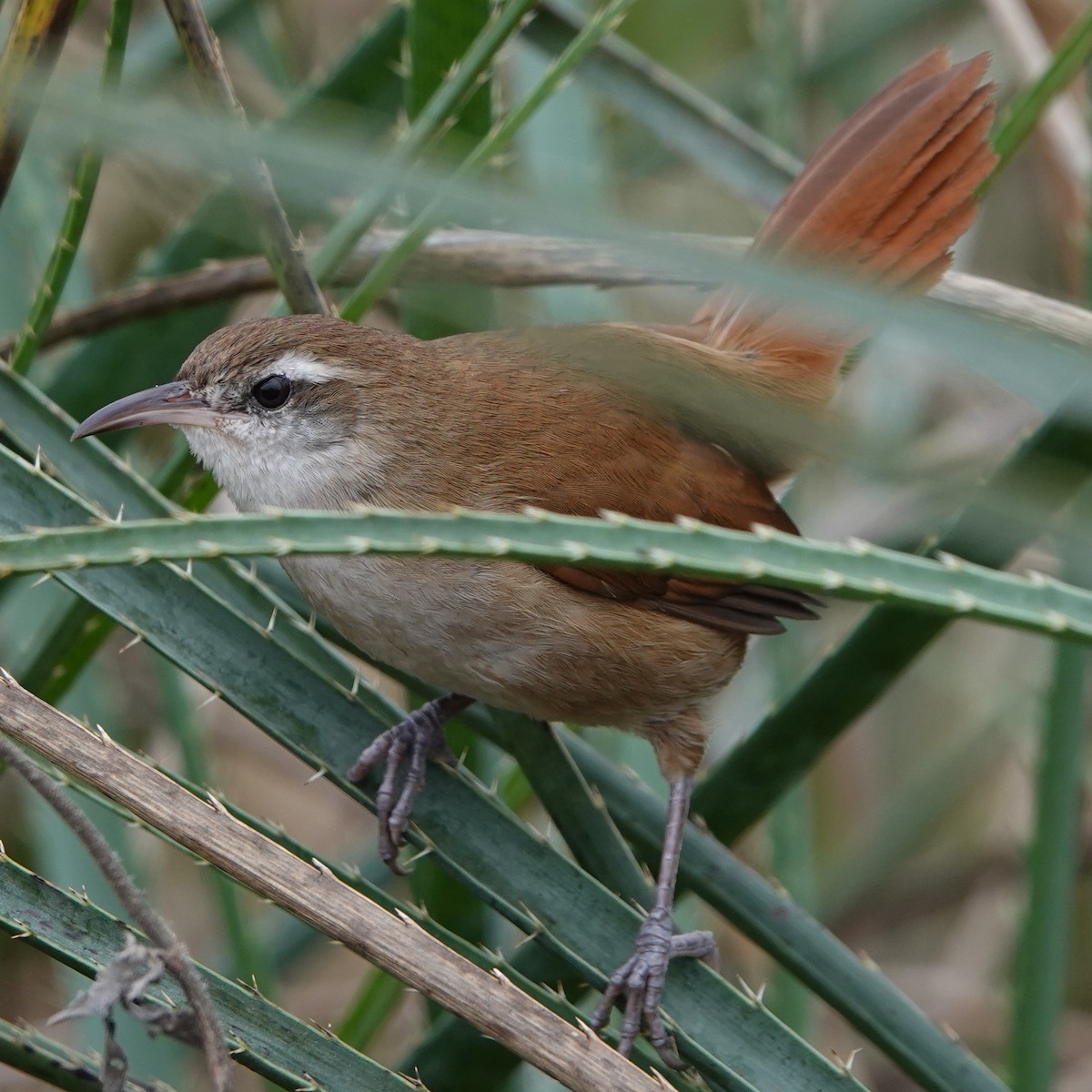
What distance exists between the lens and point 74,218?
1718 mm

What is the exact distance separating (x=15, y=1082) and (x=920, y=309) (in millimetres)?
3722

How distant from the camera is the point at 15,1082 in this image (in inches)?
150

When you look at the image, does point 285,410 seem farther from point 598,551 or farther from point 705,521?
point 598,551

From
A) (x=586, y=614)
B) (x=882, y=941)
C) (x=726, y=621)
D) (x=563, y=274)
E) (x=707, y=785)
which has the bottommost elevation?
(x=707, y=785)

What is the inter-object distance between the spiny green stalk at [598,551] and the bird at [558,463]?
29.8 inches

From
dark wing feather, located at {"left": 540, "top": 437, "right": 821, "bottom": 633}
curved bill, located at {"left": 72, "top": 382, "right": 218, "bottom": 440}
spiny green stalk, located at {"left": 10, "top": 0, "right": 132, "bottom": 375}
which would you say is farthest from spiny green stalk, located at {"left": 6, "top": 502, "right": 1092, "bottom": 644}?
dark wing feather, located at {"left": 540, "top": 437, "right": 821, "bottom": 633}

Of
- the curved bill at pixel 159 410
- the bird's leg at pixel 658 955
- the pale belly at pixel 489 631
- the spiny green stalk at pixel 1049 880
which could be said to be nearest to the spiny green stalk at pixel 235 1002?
the bird's leg at pixel 658 955

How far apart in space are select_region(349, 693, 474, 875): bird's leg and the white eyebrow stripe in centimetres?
59

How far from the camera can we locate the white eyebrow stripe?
224cm

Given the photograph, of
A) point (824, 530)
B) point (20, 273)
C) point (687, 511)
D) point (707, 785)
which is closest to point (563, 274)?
point (687, 511)

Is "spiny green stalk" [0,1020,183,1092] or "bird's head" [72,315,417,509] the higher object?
"bird's head" [72,315,417,509]

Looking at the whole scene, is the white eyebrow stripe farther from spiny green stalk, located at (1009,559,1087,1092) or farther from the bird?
spiny green stalk, located at (1009,559,1087,1092)

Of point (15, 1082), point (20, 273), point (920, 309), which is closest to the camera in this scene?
point (920, 309)

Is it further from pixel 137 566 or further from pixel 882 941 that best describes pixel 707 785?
pixel 882 941
